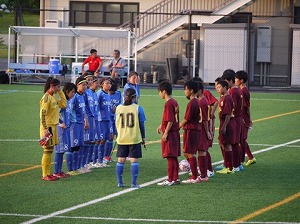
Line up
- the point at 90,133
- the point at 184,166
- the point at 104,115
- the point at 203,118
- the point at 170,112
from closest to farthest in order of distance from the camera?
the point at 170,112, the point at 203,118, the point at 184,166, the point at 90,133, the point at 104,115

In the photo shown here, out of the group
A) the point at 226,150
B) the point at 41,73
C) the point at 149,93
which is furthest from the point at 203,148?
the point at 41,73

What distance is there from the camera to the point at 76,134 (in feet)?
52.5

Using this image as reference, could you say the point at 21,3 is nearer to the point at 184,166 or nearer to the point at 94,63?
the point at 94,63

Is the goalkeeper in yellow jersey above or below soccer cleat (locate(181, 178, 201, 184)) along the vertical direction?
above

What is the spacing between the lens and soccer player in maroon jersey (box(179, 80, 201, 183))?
15164 mm

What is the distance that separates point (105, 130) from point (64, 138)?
1703mm

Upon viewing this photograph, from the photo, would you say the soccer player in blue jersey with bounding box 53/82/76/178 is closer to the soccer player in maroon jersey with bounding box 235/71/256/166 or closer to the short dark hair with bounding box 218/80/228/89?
the short dark hair with bounding box 218/80/228/89

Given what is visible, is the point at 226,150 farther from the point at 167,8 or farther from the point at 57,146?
the point at 167,8

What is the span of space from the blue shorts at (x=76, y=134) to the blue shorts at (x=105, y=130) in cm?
110

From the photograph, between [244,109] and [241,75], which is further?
[244,109]

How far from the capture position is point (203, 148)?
1552cm

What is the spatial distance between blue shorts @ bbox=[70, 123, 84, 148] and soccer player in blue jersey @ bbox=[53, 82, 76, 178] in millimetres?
144

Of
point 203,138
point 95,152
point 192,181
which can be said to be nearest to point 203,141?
point 203,138

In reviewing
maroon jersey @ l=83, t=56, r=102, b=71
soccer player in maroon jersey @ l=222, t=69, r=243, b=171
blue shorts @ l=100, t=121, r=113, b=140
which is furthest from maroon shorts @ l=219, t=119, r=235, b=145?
maroon jersey @ l=83, t=56, r=102, b=71
